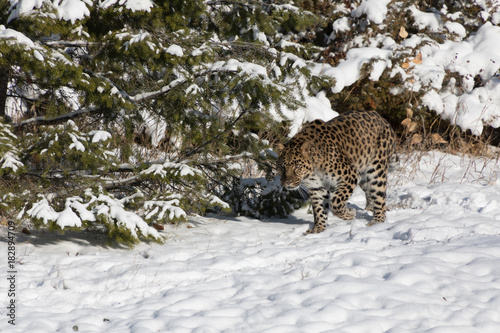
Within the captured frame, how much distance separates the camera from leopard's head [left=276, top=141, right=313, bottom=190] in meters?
6.42

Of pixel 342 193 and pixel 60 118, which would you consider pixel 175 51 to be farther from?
pixel 342 193

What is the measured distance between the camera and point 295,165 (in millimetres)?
6406

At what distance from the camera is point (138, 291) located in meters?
4.54

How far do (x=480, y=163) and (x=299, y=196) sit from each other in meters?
4.58

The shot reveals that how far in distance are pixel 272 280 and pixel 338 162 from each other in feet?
8.06

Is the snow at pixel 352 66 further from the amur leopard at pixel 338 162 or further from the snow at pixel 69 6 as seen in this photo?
the snow at pixel 69 6

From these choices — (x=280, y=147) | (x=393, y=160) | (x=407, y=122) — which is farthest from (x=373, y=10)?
(x=280, y=147)

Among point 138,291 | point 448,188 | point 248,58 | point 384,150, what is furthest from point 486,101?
point 138,291

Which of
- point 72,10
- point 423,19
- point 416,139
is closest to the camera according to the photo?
point 72,10

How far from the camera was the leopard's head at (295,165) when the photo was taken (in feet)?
21.1

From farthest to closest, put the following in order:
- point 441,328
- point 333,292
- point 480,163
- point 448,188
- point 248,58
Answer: point 480,163
point 448,188
point 248,58
point 333,292
point 441,328

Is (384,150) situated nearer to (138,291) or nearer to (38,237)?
(138,291)

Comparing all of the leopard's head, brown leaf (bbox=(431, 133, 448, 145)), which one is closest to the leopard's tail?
the leopard's head

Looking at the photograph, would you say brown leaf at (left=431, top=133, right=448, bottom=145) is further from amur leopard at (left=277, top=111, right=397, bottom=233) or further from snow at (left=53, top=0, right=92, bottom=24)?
snow at (left=53, top=0, right=92, bottom=24)
